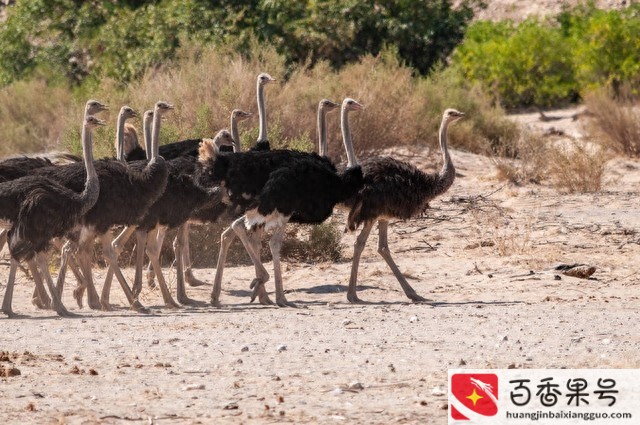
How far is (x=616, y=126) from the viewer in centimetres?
1973

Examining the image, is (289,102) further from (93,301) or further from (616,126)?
(93,301)

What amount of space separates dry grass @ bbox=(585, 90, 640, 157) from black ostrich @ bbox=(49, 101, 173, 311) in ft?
33.4

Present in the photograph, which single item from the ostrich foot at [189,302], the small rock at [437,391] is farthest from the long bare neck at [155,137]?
the small rock at [437,391]

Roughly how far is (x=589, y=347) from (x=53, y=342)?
128 inches

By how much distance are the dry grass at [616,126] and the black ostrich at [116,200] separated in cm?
1017

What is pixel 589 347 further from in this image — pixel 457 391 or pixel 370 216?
pixel 370 216

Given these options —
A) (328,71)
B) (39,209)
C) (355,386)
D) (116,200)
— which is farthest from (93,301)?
(328,71)

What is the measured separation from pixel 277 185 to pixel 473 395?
12.9ft

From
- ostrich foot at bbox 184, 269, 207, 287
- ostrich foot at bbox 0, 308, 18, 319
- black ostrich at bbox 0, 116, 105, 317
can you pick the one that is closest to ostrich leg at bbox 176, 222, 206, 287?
ostrich foot at bbox 184, 269, 207, 287

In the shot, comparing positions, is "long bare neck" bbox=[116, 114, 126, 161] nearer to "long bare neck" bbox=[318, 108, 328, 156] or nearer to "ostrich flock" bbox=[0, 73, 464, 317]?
"ostrich flock" bbox=[0, 73, 464, 317]

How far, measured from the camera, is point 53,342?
908 centimetres

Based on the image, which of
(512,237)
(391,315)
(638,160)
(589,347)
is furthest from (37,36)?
(589,347)

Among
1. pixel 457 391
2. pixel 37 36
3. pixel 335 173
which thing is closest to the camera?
pixel 457 391

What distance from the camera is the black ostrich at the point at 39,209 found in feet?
33.0
